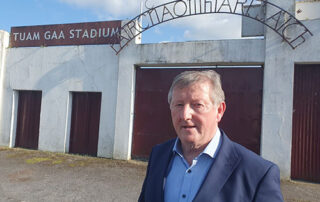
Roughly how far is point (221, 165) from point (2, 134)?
9.09 m

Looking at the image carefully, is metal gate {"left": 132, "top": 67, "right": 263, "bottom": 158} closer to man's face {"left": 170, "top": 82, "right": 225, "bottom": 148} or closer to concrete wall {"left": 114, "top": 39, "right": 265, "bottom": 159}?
concrete wall {"left": 114, "top": 39, "right": 265, "bottom": 159}

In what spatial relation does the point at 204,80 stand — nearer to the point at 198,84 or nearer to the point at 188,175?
the point at 198,84

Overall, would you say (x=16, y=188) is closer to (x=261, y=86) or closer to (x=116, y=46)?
(x=116, y=46)

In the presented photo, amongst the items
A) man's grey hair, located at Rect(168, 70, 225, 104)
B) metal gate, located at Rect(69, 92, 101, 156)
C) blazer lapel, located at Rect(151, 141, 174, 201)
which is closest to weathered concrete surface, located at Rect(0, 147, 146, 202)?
metal gate, located at Rect(69, 92, 101, 156)

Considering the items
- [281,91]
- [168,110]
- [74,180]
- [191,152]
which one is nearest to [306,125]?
[281,91]

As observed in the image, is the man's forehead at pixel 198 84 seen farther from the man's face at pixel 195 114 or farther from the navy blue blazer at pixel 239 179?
the navy blue blazer at pixel 239 179

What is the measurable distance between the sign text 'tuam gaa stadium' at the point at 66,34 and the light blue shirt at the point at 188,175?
6.09 m

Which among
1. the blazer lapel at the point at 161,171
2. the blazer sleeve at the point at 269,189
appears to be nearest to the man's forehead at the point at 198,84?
the blazer lapel at the point at 161,171

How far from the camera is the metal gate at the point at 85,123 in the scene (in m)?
7.46

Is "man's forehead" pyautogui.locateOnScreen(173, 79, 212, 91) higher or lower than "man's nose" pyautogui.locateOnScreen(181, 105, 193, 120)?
higher

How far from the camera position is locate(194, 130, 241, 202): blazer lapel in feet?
4.55

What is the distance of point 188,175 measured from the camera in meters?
1.56

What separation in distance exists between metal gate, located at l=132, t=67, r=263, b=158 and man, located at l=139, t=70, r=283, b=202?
4828mm

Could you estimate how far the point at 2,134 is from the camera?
27.2 feet
